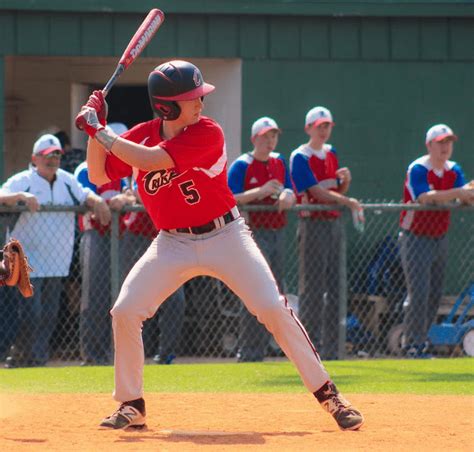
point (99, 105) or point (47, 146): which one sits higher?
point (99, 105)

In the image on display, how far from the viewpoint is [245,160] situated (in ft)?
35.8

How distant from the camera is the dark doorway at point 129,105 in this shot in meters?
14.5

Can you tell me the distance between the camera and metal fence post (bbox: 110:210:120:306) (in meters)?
10.5

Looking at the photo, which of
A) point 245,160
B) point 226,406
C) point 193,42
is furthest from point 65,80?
point 226,406

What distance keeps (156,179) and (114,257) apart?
4.21 m

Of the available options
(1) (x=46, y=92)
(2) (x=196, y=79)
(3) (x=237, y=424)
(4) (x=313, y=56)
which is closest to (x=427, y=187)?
(4) (x=313, y=56)

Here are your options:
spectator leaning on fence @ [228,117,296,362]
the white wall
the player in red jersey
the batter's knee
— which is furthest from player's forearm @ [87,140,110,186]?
the white wall

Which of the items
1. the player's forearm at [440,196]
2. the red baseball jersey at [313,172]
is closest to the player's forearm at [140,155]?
the red baseball jersey at [313,172]

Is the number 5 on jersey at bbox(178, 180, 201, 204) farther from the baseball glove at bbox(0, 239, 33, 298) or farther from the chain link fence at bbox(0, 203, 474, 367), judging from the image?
the chain link fence at bbox(0, 203, 474, 367)

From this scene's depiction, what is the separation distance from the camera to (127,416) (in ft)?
21.4

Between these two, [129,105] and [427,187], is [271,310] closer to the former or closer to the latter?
[427,187]

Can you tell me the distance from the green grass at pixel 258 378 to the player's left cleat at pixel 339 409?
204 cm

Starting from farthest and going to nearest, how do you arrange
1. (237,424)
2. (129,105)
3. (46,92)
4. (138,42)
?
(46,92) < (129,105) < (138,42) < (237,424)

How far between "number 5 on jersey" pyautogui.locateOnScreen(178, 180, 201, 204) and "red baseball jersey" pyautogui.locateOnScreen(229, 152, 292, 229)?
434cm
